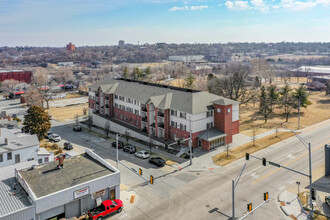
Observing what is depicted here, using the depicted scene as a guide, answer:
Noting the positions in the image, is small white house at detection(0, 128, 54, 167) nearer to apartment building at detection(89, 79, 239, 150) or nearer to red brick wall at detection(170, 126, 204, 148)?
apartment building at detection(89, 79, 239, 150)

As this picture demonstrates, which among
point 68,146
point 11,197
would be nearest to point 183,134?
point 68,146

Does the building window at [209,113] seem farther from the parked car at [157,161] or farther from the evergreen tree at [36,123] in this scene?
the evergreen tree at [36,123]

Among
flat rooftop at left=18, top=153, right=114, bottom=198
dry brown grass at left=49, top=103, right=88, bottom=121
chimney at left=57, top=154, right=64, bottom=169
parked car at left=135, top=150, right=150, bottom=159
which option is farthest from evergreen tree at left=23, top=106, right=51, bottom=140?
chimney at left=57, top=154, right=64, bottom=169

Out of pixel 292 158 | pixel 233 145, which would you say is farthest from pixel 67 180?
pixel 292 158

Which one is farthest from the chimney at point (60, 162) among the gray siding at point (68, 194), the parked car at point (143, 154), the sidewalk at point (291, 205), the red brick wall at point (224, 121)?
the red brick wall at point (224, 121)

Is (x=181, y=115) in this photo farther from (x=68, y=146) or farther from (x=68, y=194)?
(x=68, y=194)

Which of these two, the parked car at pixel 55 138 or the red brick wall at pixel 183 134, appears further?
the parked car at pixel 55 138
